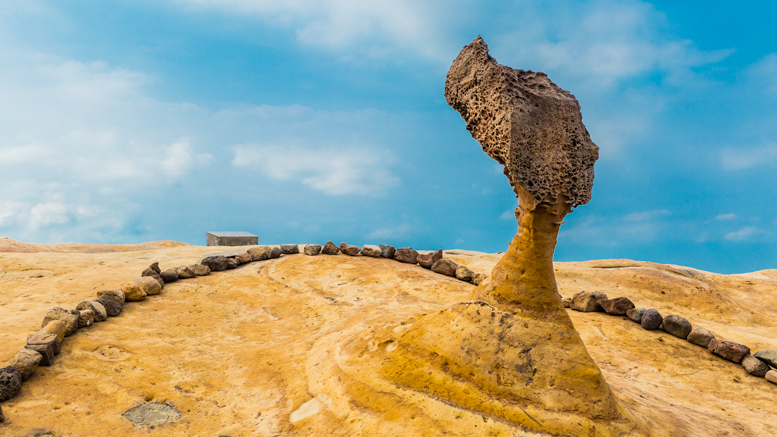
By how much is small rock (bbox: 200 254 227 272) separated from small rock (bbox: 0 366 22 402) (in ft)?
14.6

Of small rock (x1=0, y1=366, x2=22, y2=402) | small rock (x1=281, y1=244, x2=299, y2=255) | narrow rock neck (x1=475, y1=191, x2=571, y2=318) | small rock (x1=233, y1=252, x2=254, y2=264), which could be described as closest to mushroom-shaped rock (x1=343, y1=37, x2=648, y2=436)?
narrow rock neck (x1=475, y1=191, x2=571, y2=318)

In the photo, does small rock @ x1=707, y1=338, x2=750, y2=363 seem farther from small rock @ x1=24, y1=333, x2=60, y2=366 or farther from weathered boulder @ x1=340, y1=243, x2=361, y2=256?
small rock @ x1=24, y1=333, x2=60, y2=366

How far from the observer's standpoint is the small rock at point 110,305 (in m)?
5.79

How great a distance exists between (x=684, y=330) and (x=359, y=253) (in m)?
5.93

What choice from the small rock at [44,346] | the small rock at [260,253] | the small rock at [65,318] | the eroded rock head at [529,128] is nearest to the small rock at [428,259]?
the small rock at [260,253]

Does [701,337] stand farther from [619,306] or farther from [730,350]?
[619,306]

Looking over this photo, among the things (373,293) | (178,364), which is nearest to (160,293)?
(178,364)

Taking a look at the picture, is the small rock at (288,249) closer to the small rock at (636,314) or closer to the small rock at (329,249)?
the small rock at (329,249)

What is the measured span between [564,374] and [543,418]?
1.46ft

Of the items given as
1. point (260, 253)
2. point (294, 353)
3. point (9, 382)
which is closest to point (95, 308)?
point (9, 382)

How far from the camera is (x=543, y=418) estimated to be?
309 centimetres

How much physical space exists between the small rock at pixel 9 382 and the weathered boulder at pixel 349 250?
605 cm

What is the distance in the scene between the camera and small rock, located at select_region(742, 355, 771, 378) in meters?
5.36

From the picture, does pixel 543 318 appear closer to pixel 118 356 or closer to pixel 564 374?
pixel 564 374
